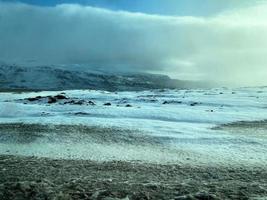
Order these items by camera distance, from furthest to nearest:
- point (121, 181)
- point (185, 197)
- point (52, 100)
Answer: point (52, 100), point (121, 181), point (185, 197)

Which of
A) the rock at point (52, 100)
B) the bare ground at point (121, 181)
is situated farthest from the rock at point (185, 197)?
the rock at point (52, 100)

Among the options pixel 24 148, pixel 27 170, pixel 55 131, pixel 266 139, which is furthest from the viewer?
pixel 55 131

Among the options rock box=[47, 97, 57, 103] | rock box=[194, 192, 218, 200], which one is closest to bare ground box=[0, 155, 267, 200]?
rock box=[194, 192, 218, 200]

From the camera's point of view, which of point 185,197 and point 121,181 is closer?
point 185,197

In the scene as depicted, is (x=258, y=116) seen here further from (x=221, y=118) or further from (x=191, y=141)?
(x=191, y=141)

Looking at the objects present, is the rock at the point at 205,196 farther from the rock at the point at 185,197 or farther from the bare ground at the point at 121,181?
the rock at the point at 185,197

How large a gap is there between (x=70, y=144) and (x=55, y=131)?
9.94 ft

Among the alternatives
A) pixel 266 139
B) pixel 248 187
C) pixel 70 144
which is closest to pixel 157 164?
pixel 248 187

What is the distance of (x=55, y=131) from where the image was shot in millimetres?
21234

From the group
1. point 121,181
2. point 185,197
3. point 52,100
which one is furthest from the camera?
point 52,100

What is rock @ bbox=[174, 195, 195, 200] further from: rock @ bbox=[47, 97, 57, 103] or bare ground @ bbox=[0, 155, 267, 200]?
rock @ bbox=[47, 97, 57, 103]

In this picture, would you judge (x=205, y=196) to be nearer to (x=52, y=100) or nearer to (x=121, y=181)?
(x=121, y=181)

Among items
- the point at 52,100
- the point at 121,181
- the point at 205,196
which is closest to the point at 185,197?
the point at 205,196

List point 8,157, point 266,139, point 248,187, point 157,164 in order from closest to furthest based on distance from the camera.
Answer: point 248,187 < point 157,164 < point 8,157 < point 266,139
